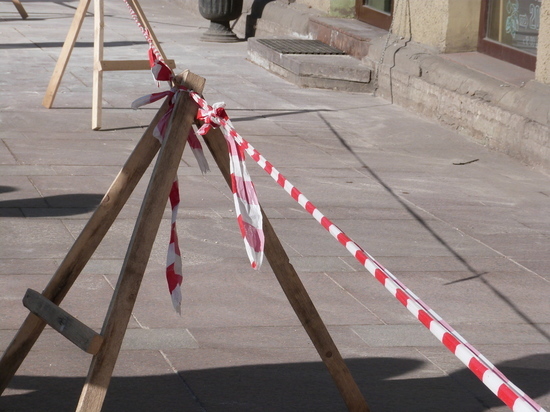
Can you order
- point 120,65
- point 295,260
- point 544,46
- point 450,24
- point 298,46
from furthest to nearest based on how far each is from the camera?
point 298,46 < point 450,24 < point 120,65 < point 544,46 < point 295,260

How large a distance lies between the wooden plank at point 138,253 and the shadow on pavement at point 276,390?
0.59 m

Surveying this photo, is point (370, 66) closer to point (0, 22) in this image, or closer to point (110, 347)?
point (0, 22)

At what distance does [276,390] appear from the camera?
3.97 meters

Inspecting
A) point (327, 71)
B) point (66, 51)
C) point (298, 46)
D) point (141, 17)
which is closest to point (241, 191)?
point (141, 17)

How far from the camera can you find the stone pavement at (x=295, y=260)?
13.3 ft

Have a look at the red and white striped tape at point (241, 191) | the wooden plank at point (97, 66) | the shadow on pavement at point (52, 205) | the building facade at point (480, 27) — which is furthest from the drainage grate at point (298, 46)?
the red and white striped tape at point (241, 191)

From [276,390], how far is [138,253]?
101 cm

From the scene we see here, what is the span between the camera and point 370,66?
36.7 ft

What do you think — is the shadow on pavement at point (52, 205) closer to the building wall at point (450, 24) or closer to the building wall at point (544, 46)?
the building wall at point (544, 46)

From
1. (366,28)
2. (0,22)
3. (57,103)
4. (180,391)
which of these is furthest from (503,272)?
(0,22)

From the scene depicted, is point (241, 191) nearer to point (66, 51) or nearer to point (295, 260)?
point (295, 260)

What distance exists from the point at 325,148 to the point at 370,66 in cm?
288

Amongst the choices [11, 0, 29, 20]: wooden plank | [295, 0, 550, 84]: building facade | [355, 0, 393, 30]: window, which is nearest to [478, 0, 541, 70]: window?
[295, 0, 550, 84]: building facade

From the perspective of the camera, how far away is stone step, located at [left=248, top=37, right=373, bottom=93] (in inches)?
440
